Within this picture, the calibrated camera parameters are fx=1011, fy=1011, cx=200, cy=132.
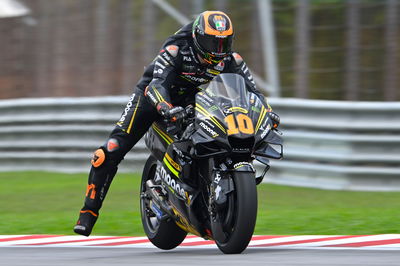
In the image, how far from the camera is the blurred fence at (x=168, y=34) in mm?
11602

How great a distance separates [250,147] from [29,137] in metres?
8.93

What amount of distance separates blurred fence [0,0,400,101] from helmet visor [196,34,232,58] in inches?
182

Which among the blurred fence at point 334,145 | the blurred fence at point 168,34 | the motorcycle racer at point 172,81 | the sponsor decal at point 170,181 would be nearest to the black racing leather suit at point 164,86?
the motorcycle racer at point 172,81

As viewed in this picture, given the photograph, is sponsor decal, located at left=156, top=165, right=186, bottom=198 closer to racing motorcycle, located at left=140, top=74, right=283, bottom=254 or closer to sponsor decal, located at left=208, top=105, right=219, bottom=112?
racing motorcycle, located at left=140, top=74, right=283, bottom=254

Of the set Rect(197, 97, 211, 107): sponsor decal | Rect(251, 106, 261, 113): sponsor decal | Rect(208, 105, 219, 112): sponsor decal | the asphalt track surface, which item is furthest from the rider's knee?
Rect(251, 106, 261, 113): sponsor decal

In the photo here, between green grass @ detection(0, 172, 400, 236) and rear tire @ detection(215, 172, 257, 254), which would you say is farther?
green grass @ detection(0, 172, 400, 236)

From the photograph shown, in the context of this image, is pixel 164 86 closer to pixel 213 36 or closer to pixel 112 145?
pixel 213 36

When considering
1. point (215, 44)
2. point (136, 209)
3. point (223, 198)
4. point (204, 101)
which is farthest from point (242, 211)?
point (136, 209)

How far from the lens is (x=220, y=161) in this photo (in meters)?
6.59

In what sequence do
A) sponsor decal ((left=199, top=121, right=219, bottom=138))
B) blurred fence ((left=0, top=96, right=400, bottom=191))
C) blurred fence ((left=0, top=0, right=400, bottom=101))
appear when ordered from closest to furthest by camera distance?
sponsor decal ((left=199, top=121, right=219, bottom=138)), blurred fence ((left=0, top=96, right=400, bottom=191)), blurred fence ((left=0, top=0, right=400, bottom=101))

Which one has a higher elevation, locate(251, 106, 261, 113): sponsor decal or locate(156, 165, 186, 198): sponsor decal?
locate(251, 106, 261, 113): sponsor decal

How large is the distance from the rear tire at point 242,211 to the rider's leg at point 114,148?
164 centimetres

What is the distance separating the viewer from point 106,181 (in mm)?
8289

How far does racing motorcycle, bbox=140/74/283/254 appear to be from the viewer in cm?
637
